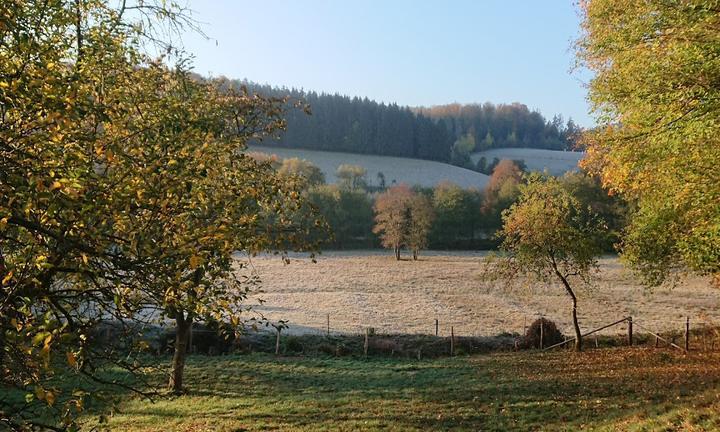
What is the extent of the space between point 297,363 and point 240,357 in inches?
114

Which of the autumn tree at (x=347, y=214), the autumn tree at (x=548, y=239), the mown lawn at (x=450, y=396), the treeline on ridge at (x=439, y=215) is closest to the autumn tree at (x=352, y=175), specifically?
the treeline on ridge at (x=439, y=215)

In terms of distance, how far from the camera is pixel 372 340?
27141 millimetres

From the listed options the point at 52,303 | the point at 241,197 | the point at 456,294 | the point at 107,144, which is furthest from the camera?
the point at 456,294

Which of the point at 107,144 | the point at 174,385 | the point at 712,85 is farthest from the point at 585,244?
the point at 107,144

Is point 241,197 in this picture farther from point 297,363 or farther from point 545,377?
point 297,363

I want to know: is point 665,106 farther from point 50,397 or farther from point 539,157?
point 539,157

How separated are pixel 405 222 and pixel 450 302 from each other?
3879 centimetres

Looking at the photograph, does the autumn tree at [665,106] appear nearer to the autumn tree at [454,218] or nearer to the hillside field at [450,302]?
the hillside field at [450,302]

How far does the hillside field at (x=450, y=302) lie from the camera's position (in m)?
32.7

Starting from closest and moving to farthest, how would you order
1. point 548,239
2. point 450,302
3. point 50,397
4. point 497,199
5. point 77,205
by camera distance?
point 50,397 → point 77,205 → point 548,239 → point 450,302 → point 497,199

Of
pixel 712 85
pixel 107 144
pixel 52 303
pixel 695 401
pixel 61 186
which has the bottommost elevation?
pixel 695 401

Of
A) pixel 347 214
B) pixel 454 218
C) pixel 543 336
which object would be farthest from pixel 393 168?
pixel 543 336

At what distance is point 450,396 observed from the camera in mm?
15375

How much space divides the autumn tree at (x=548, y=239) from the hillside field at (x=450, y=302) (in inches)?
52.0
